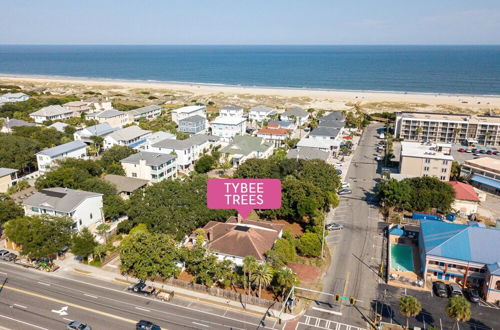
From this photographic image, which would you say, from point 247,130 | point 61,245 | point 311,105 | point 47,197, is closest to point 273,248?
point 61,245

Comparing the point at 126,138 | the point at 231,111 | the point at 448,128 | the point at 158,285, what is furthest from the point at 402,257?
the point at 231,111

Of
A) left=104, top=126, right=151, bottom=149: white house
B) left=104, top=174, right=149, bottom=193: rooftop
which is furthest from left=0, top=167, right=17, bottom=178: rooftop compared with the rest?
left=104, top=126, right=151, bottom=149: white house

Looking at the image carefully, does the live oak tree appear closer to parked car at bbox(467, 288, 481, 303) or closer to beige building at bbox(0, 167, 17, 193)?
beige building at bbox(0, 167, 17, 193)

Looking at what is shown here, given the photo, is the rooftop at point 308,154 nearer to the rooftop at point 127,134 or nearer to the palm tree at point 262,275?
the rooftop at point 127,134

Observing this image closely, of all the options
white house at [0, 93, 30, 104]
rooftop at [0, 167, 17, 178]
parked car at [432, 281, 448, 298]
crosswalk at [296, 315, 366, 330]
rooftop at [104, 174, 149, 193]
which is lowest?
crosswalk at [296, 315, 366, 330]

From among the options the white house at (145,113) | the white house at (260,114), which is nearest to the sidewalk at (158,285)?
the white house at (145,113)

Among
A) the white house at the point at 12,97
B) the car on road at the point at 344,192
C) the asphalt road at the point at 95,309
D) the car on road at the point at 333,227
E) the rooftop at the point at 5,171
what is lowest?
the asphalt road at the point at 95,309
